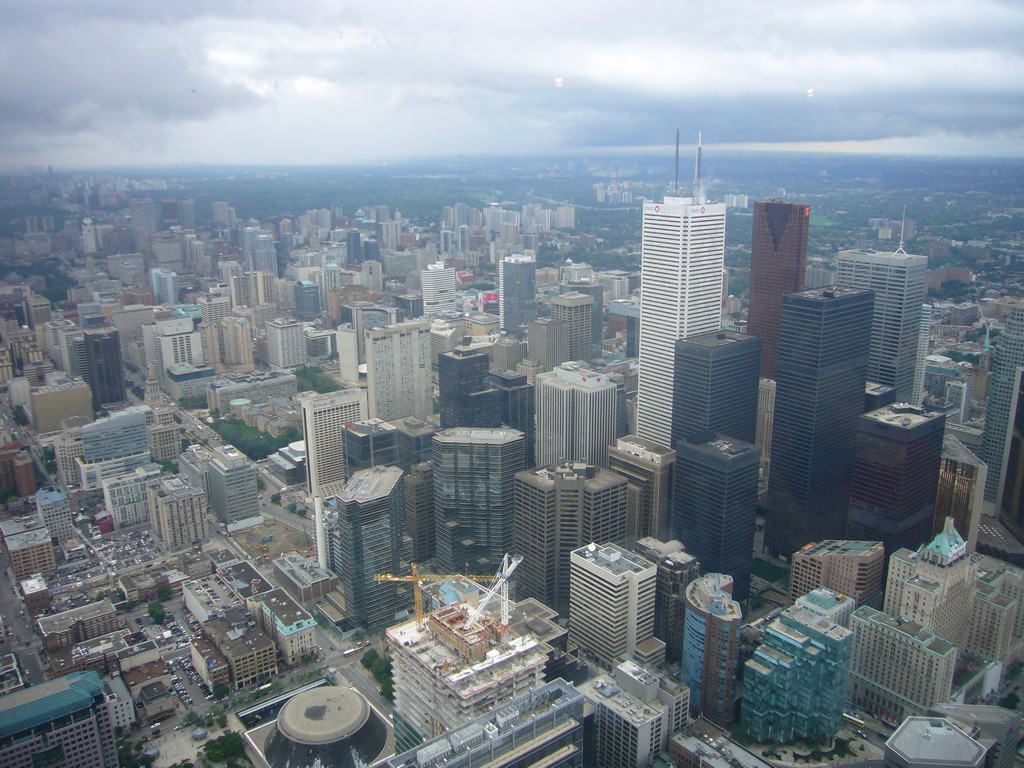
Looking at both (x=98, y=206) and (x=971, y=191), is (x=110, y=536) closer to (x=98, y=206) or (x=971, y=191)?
(x=98, y=206)

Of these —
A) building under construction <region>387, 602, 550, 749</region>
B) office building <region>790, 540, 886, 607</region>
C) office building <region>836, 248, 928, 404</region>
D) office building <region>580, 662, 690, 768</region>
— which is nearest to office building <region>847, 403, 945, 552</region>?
office building <region>790, 540, 886, 607</region>

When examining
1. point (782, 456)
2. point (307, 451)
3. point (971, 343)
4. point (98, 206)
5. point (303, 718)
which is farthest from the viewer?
point (98, 206)

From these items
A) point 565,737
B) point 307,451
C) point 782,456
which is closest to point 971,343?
point 782,456

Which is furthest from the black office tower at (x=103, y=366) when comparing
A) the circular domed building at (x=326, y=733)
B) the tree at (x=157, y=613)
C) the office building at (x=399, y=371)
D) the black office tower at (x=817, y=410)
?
the black office tower at (x=817, y=410)

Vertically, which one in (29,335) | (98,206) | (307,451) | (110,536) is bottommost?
(110,536)

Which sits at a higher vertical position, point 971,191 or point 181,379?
point 971,191

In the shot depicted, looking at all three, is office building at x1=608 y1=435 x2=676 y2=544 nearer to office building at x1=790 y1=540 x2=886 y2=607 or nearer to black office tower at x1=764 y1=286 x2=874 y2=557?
black office tower at x1=764 y1=286 x2=874 y2=557

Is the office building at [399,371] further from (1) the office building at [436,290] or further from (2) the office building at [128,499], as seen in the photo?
(1) the office building at [436,290]
